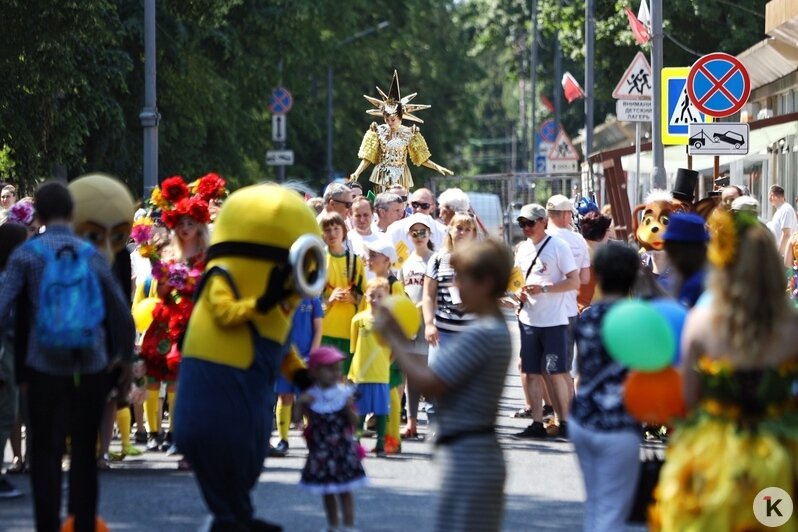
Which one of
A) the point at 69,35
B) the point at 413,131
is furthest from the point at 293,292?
the point at 69,35

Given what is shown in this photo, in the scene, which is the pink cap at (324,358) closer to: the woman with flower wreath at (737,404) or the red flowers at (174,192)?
the red flowers at (174,192)

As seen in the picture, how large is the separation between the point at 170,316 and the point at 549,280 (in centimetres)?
321

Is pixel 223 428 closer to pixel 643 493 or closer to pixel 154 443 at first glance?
pixel 643 493

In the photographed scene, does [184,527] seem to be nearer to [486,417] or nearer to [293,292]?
[293,292]

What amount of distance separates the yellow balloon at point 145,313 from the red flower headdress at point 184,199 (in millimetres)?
647

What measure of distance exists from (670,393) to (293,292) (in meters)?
2.68

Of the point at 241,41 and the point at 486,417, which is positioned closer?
the point at 486,417

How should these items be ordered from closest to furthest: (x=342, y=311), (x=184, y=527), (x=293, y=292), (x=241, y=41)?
(x=293, y=292), (x=184, y=527), (x=342, y=311), (x=241, y=41)

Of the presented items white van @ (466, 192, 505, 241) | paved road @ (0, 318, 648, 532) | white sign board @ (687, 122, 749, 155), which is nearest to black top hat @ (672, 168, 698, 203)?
paved road @ (0, 318, 648, 532)

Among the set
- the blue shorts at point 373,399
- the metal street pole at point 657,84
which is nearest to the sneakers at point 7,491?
the blue shorts at point 373,399

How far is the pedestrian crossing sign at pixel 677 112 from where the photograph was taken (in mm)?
20609

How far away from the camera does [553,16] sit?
149 ft

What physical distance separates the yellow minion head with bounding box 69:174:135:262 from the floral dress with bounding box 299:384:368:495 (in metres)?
1.51

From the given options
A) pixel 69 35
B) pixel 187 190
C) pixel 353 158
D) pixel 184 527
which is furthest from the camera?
pixel 353 158
